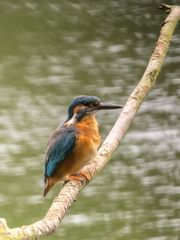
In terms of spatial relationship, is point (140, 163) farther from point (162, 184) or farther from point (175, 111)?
point (175, 111)

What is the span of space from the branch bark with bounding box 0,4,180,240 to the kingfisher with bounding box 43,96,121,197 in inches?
5.6

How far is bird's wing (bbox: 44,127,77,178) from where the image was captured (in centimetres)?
176

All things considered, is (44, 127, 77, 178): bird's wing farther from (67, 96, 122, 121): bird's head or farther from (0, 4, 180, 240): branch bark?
(0, 4, 180, 240): branch bark

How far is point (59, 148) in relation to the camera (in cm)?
176

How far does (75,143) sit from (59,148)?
5 cm

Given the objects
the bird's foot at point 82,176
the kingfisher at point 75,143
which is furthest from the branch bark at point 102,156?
the kingfisher at point 75,143

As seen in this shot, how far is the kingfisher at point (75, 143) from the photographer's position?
1.76 meters

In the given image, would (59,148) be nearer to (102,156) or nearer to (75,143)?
(75,143)

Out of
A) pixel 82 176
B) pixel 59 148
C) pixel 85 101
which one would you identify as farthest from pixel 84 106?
pixel 82 176

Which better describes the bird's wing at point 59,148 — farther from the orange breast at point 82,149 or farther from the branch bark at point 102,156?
the branch bark at point 102,156

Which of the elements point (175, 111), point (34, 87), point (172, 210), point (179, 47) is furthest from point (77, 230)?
point (179, 47)

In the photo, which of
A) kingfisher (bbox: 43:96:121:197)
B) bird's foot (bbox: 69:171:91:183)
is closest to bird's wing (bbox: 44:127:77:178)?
kingfisher (bbox: 43:96:121:197)

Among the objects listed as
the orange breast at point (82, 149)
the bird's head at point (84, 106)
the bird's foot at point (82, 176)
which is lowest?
the bird's foot at point (82, 176)

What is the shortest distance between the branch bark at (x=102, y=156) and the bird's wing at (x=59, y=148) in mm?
197
